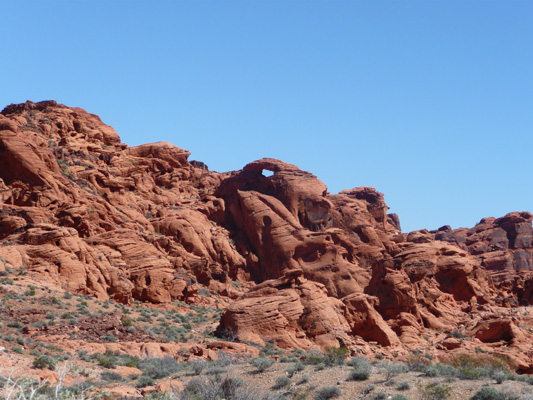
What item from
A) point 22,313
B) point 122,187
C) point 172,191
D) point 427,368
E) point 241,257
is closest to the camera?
point 427,368

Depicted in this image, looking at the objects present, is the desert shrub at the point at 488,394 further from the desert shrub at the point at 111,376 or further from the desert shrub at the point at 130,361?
the desert shrub at the point at 130,361

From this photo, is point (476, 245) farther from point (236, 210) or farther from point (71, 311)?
point (71, 311)

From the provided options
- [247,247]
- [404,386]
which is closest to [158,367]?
[404,386]

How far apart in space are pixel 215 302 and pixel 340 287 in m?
16.6

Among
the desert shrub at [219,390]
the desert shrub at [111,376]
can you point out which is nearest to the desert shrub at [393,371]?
the desert shrub at [219,390]

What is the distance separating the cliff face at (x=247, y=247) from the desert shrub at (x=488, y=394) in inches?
715

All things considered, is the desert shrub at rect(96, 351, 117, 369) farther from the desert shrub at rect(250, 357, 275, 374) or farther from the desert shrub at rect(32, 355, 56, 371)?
the desert shrub at rect(250, 357, 275, 374)

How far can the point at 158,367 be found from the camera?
24078 millimetres

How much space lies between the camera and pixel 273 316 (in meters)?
37.9

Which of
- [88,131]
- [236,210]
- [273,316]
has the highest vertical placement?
[88,131]

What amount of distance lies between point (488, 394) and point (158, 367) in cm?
1326

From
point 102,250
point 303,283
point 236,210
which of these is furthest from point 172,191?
point 303,283

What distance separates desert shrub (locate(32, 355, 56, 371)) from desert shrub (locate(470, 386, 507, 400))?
15278mm

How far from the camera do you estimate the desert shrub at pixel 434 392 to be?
17.2m
